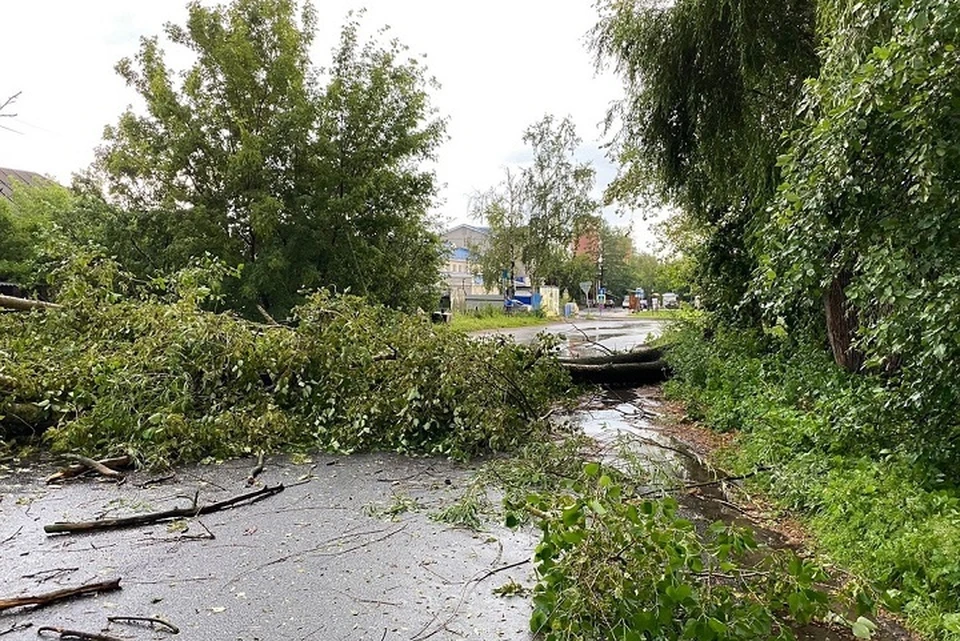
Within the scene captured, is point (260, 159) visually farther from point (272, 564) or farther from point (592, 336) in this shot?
point (592, 336)

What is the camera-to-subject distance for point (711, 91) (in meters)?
Result: 6.70

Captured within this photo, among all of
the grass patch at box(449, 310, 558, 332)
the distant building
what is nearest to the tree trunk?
the distant building

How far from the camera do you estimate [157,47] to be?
11727mm

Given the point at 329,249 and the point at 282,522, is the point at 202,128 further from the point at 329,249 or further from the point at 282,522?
the point at 282,522

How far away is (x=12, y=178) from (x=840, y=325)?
79.1 ft

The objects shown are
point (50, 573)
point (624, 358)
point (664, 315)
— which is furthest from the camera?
point (664, 315)

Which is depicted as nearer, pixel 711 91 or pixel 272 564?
pixel 272 564

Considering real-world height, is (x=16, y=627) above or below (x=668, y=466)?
below

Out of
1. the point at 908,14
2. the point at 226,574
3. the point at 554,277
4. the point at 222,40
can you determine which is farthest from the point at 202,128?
the point at 554,277

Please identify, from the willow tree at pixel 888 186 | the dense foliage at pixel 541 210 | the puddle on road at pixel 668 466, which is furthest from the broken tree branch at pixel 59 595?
the dense foliage at pixel 541 210

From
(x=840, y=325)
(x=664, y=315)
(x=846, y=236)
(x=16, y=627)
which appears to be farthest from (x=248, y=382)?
(x=664, y=315)

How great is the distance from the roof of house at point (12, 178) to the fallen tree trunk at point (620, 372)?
62.3 feet

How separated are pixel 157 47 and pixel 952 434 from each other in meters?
13.5

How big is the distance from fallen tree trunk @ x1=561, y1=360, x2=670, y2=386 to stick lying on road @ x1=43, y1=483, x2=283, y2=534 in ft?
18.8
